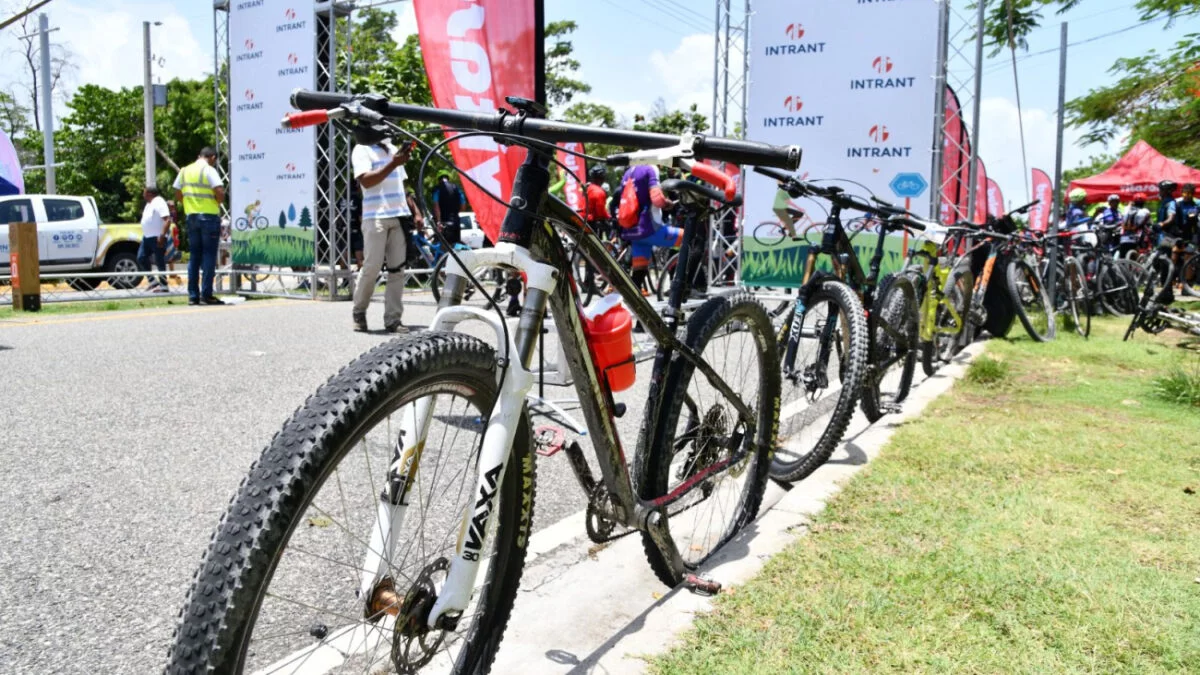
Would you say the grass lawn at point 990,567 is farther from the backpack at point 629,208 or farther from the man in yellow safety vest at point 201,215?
the man in yellow safety vest at point 201,215

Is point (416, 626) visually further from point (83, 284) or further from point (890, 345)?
point (83, 284)

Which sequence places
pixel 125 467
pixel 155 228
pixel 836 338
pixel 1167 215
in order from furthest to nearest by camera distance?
pixel 1167 215, pixel 155 228, pixel 836 338, pixel 125 467

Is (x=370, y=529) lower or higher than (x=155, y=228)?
lower

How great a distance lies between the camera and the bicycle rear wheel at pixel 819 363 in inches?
169

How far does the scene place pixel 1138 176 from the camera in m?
26.0

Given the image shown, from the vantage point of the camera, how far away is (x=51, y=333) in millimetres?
8281

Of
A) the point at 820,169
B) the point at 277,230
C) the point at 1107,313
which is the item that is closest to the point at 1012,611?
the point at 820,169

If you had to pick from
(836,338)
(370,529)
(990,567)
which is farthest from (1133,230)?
(370,529)

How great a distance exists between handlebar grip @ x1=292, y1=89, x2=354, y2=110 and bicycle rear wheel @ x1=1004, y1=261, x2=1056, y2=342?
780 cm

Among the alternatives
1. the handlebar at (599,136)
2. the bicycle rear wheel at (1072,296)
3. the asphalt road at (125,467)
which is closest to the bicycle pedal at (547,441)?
the handlebar at (599,136)

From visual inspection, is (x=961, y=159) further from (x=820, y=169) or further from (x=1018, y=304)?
(x=1018, y=304)

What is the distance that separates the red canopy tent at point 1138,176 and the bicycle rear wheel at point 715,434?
25.8 meters

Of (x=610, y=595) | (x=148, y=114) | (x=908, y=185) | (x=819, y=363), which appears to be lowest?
(x=610, y=595)

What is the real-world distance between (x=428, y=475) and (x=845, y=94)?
8.76 metres
